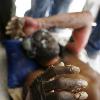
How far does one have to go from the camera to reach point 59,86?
2.55 feet

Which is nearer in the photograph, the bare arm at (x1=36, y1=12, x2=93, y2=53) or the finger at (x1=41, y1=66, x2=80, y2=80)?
the finger at (x1=41, y1=66, x2=80, y2=80)

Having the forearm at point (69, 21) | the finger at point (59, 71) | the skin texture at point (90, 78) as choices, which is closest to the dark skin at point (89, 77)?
the skin texture at point (90, 78)

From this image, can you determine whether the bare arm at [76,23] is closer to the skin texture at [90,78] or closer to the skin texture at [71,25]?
the skin texture at [71,25]

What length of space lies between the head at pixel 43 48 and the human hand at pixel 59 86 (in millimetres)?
355

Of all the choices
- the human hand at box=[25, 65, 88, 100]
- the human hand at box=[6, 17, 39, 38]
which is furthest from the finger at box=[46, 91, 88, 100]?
the human hand at box=[6, 17, 39, 38]

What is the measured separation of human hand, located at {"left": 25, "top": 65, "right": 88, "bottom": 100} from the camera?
0.77 m

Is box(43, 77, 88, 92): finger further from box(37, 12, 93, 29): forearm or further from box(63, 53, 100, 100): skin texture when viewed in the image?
box(37, 12, 93, 29): forearm

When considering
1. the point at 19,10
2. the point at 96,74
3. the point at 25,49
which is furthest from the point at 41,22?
the point at 96,74

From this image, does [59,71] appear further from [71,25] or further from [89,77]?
[71,25]

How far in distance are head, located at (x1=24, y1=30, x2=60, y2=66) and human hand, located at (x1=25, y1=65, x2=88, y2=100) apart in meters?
0.35

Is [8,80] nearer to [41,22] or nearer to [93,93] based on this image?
[41,22]

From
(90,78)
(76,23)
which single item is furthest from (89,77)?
(76,23)

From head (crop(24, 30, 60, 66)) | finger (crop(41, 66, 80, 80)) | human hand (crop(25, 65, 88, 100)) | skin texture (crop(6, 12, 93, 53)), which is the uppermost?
skin texture (crop(6, 12, 93, 53))

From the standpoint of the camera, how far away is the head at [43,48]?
1.19 m
